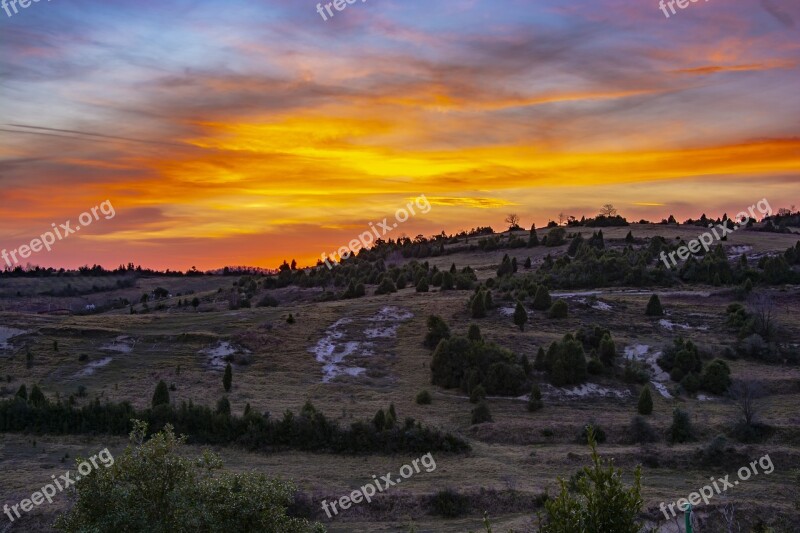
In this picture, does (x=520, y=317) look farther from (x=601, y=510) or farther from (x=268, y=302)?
(x=601, y=510)

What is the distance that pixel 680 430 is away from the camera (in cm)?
3928

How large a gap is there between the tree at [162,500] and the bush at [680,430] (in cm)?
2601

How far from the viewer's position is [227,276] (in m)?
167

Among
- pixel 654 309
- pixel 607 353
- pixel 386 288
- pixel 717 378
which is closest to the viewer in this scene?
pixel 717 378

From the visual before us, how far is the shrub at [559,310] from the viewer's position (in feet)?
218

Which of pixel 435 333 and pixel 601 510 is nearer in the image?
pixel 601 510

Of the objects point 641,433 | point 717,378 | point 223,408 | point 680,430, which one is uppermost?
point 223,408

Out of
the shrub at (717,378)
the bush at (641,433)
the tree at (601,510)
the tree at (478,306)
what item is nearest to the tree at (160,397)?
the bush at (641,433)

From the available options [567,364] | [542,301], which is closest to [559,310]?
[542,301]

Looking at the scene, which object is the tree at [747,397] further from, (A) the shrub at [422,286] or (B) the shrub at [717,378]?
(A) the shrub at [422,286]

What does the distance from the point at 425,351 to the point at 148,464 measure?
1605 inches

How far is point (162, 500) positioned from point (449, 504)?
615 inches

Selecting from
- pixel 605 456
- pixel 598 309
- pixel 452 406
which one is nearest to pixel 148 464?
pixel 605 456

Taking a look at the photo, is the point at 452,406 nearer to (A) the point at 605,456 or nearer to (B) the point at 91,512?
(A) the point at 605,456
